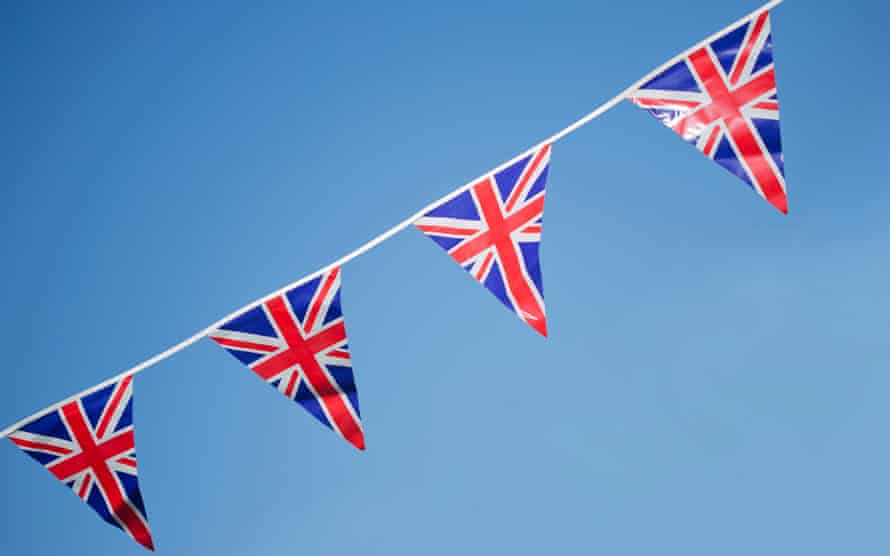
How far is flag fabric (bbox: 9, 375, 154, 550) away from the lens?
3.43 metres

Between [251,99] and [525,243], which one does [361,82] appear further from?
[525,243]

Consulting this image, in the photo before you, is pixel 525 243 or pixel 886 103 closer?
pixel 525 243

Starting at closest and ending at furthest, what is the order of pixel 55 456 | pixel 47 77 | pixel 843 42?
pixel 55 456 < pixel 47 77 < pixel 843 42

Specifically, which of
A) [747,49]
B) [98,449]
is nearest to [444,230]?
[747,49]

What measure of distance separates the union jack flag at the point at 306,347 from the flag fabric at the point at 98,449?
48 cm

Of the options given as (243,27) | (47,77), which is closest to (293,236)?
(243,27)

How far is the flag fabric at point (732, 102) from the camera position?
3387mm

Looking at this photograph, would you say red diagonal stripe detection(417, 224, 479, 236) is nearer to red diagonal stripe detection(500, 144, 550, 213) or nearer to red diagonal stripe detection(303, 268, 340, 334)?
red diagonal stripe detection(500, 144, 550, 213)

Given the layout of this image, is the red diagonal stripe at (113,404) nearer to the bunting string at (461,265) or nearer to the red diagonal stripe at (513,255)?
the bunting string at (461,265)

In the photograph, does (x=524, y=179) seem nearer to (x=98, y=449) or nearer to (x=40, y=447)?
(x=98, y=449)

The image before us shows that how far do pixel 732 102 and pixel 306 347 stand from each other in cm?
185

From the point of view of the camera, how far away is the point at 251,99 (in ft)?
14.3

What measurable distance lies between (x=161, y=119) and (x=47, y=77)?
529 millimetres

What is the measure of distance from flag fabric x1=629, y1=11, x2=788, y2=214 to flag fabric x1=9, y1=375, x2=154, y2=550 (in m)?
2.30
